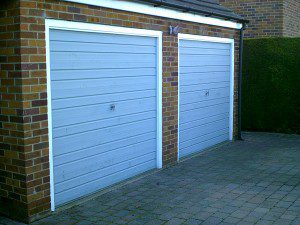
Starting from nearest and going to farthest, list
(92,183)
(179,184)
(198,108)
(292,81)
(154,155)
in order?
(92,183), (179,184), (154,155), (198,108), (292,81)

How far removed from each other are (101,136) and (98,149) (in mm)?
206

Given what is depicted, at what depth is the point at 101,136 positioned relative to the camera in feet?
21.5

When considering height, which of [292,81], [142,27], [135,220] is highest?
[142,27]

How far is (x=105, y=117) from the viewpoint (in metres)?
6.61

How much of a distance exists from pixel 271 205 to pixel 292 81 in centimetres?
654

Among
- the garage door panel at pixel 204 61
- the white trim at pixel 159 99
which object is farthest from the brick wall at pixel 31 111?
the garage door panel at pixel 204 61

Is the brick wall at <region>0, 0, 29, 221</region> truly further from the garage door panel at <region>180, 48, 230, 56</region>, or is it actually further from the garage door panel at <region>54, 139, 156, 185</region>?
the garage door panel at <region>180, 48, 230, 56</region>

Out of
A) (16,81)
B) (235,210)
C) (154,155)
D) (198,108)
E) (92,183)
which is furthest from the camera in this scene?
(198,108)

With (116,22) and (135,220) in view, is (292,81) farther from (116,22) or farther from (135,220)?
(135,220)

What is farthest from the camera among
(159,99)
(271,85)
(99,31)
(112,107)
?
(271,85)

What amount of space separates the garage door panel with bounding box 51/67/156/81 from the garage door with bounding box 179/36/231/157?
1375 mm

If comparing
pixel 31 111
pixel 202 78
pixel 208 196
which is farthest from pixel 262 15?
pixel 31 111

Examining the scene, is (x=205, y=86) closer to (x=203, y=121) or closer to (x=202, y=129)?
(x=203, y=121)

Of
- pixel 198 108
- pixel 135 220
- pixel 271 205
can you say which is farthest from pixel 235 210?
pixel 198 108
